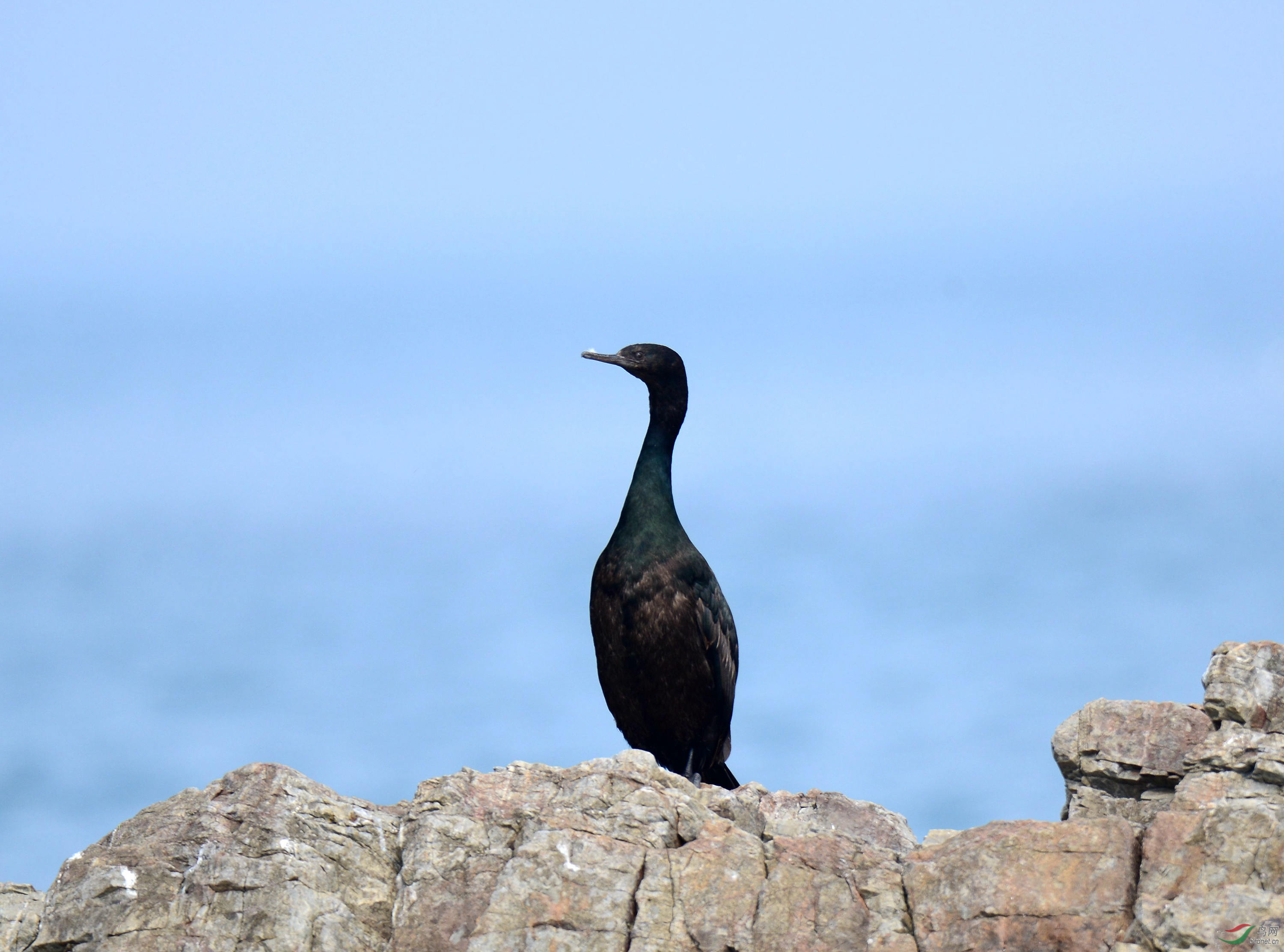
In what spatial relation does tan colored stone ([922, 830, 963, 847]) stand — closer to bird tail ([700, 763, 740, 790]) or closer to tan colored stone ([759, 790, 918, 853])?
tan colored stone ([759, 790, 918, 853])


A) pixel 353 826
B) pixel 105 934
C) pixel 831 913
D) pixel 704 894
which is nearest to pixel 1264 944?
pixel 831 913

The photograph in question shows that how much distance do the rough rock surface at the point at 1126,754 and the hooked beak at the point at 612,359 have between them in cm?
519

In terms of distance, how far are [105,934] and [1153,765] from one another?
20.6 feet

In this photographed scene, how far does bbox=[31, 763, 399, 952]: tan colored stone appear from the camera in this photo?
26.1ft

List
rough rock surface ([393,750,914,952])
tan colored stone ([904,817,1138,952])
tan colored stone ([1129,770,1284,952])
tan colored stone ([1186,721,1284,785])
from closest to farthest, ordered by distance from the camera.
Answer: tan colored stone ([1129,770,1284,952]), tan colored stone ([904,817,1138,952]), rough rock surface ([393,750,914,952]), tan colored stone ([1186,721,1284,785])

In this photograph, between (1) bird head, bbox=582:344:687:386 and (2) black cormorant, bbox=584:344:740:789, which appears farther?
(1) bird head, bbox=582:344:687:386

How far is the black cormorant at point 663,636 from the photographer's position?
11695 mm

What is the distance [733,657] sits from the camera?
483 inches

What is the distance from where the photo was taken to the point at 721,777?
40.4 ft

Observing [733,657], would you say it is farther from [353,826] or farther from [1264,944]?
[1264,944]

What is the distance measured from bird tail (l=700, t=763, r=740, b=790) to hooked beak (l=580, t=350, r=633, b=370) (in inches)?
141

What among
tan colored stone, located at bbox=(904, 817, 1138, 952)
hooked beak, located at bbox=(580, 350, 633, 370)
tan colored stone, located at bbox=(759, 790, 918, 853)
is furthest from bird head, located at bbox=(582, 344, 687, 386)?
tan colored stone, located at bbox=(904, 817, 1138, 952)

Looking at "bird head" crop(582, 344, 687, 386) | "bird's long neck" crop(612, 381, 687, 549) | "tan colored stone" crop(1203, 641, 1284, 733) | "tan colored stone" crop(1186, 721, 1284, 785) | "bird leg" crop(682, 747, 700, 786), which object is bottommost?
"tan colored stone" crop(1186, 721, 1284, 785)

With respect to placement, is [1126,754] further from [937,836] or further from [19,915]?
[19,915]
